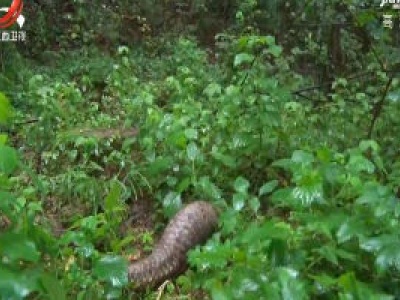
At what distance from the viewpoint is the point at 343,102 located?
575 centimetres

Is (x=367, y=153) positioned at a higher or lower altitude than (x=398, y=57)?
lower

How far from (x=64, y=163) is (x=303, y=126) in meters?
1.98

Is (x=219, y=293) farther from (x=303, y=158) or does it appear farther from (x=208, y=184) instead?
(x=208, y=184)

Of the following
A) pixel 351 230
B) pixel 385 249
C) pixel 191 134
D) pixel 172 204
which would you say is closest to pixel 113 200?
pixel 172 204

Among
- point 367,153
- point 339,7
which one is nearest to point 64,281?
point 367,153

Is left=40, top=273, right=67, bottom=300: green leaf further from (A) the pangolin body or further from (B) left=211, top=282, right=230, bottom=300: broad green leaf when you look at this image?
(A) the pangolin body

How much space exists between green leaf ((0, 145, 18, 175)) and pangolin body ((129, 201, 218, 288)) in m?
1.81

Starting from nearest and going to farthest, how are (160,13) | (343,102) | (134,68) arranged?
(343,102) < (134,68) < (160,13)

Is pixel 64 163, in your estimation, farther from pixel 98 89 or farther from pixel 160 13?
pixel 160 13

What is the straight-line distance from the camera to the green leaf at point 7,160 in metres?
1.85

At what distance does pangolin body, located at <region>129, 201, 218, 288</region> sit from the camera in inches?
145

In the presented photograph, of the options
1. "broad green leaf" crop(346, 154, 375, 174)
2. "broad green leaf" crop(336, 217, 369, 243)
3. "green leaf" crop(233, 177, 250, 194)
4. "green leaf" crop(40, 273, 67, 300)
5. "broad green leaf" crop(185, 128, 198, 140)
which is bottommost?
"green leaf" crop(233, 177, 250, 194)

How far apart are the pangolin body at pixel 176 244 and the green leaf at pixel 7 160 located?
5.93 ft

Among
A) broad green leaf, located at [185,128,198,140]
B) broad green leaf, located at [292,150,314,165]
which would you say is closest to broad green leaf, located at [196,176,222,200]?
broad green leaf, located at [185,128,198,140]
